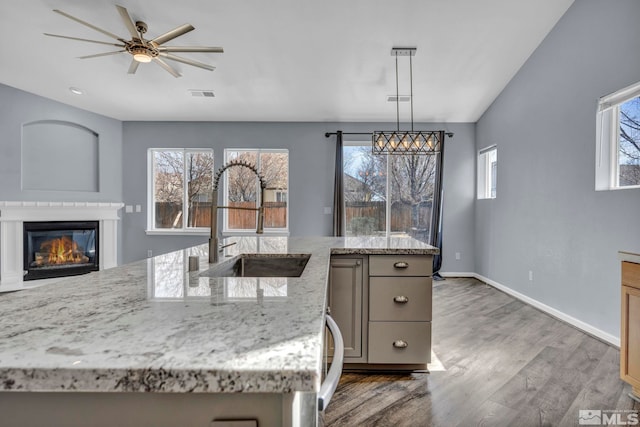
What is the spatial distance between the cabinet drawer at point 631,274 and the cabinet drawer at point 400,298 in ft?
3.60

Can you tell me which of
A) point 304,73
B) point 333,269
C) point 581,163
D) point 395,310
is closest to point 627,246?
point 581,163

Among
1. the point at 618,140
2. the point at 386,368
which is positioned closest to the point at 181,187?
the point at 386,368

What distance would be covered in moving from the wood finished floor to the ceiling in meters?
3.06


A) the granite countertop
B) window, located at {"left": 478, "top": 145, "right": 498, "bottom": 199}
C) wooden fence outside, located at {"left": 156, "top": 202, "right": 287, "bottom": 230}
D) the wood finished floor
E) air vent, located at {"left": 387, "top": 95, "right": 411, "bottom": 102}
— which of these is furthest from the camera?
wooden fence outside, located at {"left": 156, "top": 202, "right": 287, "bottom": 230}

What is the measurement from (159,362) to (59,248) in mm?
5464

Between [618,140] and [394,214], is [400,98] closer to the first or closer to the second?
[394,214]

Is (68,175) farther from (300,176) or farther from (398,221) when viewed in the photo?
(398,221)

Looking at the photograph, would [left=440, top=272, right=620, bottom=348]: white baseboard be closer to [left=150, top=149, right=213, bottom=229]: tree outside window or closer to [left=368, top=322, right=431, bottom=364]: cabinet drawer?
[left=368, top=322, right=431, bottom=364]: cabinet drawer

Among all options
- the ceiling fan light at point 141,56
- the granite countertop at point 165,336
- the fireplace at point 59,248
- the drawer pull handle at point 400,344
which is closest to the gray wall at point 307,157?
the fireplace at point 59,248

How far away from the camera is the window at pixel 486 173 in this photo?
495 cm

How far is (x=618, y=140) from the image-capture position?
2781mm

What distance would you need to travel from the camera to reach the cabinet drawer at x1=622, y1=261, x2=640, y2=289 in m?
1.78

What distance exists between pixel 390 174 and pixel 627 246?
320cm

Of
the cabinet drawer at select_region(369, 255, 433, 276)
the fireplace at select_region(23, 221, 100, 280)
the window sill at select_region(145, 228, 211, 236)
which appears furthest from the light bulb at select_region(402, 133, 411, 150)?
the fireplace at select_region(23, 221, 100, 280)
